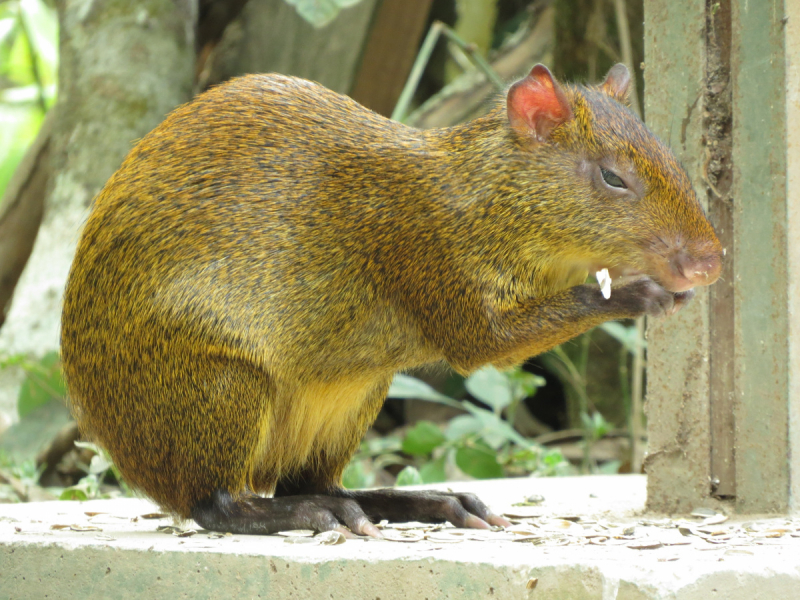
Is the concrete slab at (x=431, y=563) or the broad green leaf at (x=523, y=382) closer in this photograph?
the concrete slab at (x=431, y=563)

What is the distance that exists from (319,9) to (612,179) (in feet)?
8.65

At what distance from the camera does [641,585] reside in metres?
2.32

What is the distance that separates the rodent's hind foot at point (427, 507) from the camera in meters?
3.59

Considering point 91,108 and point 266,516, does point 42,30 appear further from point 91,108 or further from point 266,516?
point 266,516

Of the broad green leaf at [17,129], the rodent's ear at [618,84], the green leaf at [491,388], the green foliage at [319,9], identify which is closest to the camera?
the rodent's ear at [618,84]

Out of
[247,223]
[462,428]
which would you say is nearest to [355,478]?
[462,428]

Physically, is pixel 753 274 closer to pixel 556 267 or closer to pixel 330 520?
pixel 556 267

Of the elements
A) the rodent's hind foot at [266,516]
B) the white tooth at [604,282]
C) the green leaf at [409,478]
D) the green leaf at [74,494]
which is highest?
the white tooth at [604,282]

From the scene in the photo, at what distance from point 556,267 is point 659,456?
962 millimetres

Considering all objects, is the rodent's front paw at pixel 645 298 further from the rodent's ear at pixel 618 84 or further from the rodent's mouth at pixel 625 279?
the rodent's ear at pixel 618 84

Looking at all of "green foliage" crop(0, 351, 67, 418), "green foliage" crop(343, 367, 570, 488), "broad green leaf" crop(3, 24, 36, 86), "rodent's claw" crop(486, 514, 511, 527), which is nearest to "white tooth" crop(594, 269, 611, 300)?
"rodent's claw" crop(486, 514, 511, 527)

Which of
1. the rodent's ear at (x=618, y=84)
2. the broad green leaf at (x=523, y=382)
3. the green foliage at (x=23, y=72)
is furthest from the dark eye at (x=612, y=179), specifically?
the green foliage at (x=23, y=72)

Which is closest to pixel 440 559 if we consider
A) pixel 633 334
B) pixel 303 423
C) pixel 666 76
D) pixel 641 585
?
pixel 641 585

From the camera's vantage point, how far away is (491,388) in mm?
6840
